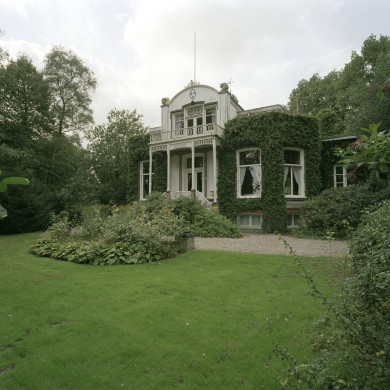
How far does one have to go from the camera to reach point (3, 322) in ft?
11.8

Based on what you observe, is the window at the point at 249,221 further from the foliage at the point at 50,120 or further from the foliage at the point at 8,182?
the foliage at the point at 8,182

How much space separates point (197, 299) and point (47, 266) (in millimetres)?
4603

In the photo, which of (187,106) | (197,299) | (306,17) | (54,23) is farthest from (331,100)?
(197,299)

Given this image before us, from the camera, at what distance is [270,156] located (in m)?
14.9

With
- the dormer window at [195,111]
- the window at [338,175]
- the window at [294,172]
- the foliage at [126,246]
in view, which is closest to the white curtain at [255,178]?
the window at [294,172]

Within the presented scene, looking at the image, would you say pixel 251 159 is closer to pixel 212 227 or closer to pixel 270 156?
pixel 270 156

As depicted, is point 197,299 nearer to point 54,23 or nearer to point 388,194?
point 54,23

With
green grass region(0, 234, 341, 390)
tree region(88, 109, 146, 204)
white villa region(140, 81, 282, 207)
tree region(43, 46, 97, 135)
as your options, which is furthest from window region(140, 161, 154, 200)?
green grass region(0, 234, 341, 390)

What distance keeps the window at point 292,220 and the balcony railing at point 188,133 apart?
21.3 feet

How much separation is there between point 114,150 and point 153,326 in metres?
21.4

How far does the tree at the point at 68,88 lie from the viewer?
79.2ft

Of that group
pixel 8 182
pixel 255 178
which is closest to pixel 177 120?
pixel 255 178

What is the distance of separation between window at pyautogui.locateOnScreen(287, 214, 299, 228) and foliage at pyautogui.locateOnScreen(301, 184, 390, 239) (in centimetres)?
172

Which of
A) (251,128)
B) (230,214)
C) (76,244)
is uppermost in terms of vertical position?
(251,128)
